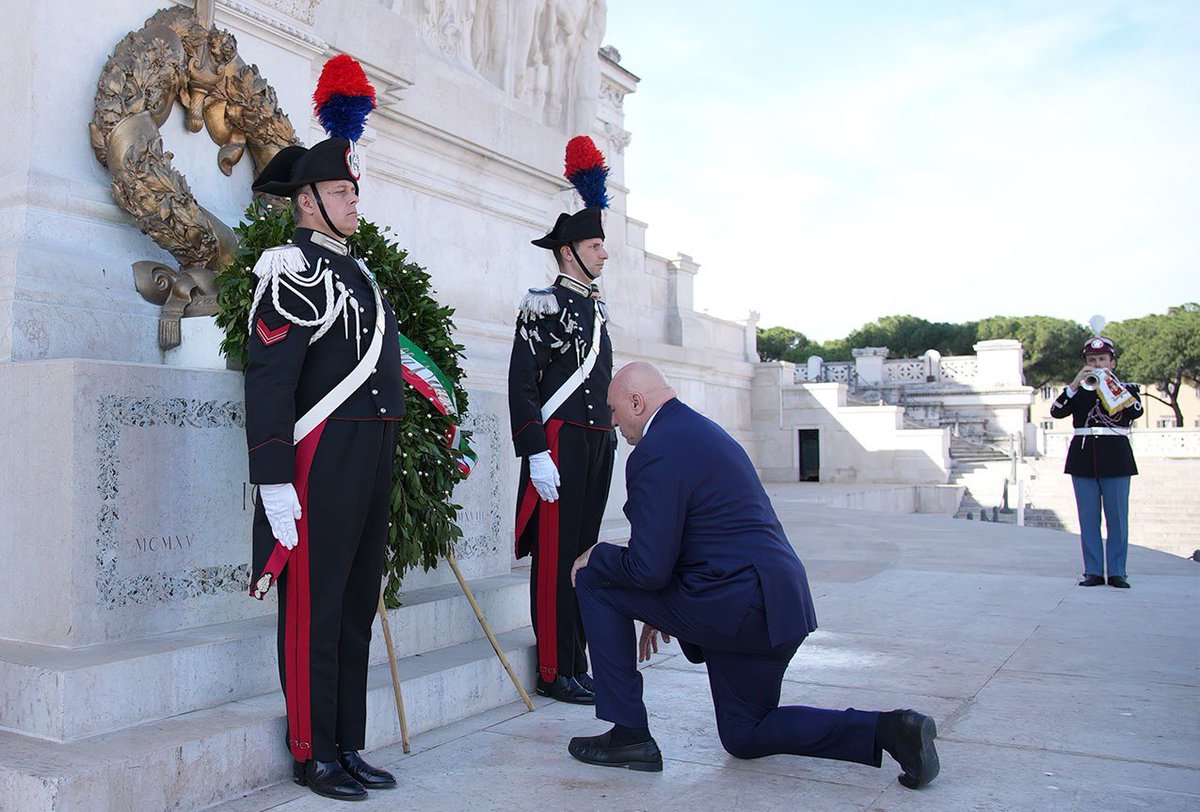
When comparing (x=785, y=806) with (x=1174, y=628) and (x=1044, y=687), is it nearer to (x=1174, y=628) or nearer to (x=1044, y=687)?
(x=1044, y=687)

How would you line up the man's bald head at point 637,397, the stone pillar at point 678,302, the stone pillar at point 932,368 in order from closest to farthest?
the man's bald head at point 637,397, the stone pillar at point 678,302, the stone pillar at point 932,368

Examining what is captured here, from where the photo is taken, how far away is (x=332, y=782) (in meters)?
3.25

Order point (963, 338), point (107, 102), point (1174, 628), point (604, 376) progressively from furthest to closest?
point (963, 338) → point (1174, 628) → point (604, 376) → point (107, 102)

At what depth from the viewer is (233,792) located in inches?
127

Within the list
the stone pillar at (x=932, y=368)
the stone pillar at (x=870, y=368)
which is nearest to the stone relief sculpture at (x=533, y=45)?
the stone pillar at (x=932, y=368)

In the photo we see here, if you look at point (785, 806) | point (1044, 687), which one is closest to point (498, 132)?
point (1044, 687)

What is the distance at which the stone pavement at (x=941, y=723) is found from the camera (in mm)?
3279

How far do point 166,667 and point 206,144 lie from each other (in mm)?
2549

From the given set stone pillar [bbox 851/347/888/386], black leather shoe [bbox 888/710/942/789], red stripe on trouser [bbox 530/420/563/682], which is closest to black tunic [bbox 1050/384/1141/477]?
red stripe on trouser [bbox 530/420/563/682]

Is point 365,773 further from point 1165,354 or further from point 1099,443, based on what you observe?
point 1165,354

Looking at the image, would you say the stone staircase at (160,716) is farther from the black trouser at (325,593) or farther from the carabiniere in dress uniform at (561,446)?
the carabiniere in dress uniform at (561,446)

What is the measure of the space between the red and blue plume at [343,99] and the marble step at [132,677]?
1795mm

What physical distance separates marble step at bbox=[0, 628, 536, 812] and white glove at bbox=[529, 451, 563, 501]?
806 millimetres

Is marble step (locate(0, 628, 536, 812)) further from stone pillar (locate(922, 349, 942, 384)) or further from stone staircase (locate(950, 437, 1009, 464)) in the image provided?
stone pillar (locate(922, 349, 942, 384))
